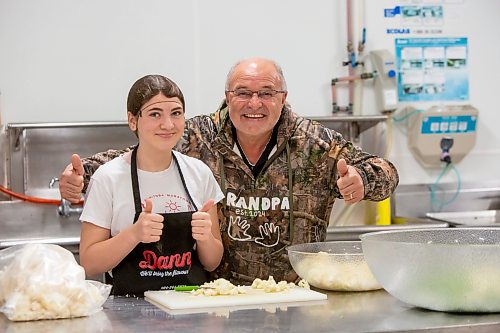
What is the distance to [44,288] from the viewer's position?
1.74m

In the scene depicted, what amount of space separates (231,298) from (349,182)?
26.8 inches

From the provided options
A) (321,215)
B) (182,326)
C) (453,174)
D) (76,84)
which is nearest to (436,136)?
(453,174)

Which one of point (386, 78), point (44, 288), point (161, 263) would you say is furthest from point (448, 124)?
point (44, 288)

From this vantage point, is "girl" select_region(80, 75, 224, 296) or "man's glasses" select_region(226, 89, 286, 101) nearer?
"girl" select_region(80, 75, 224, 296)

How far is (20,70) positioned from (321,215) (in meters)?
1.87

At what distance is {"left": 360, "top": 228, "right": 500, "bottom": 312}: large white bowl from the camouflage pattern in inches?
36.5

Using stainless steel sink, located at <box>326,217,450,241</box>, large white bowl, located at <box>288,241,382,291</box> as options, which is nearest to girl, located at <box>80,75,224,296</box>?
large white bowl, located at <box>288,241,382,291</box>

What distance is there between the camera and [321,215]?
2.88m

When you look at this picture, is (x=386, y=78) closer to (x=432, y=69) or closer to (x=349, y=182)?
(x=432, y=69)

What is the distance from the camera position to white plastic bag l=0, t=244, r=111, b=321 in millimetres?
1733

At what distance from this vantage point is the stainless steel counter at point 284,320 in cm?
161

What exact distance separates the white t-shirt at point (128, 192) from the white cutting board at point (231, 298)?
325 mm

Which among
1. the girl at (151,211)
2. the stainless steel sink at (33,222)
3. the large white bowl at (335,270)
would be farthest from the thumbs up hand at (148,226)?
the stainless steel sink at (33,222)

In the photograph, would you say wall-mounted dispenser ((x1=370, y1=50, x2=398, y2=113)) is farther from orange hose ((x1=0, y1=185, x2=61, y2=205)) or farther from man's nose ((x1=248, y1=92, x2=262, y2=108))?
orange hose ((x1=0, y1=185, x2=61, y2=205))
